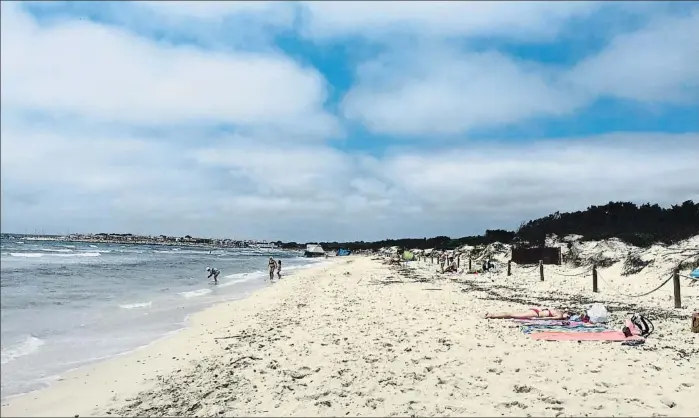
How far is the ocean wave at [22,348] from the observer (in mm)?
7996

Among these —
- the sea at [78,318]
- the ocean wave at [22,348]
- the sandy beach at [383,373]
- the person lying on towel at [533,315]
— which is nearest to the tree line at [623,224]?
the person lying on towel at [533,315]

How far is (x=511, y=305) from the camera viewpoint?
48.8ft

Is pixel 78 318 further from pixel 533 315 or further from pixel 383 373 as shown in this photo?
pixel 533 315

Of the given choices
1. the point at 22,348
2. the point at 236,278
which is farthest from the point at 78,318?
the point at 236,278

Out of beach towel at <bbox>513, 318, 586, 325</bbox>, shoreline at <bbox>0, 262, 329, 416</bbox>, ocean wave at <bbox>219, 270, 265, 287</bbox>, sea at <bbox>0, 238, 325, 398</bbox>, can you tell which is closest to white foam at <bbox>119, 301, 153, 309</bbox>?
sea at <bbox>0, 238, 325, 398</bbox>

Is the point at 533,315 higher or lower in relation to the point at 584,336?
higher

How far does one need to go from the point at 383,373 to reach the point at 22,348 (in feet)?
22.1

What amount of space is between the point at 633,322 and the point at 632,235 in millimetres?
27003

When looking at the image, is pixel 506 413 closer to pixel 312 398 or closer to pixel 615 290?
pixel 312 398

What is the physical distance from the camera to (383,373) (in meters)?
7.00

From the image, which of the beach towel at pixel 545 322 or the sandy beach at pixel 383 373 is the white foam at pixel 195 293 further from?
the beach towel at pixel 545 322

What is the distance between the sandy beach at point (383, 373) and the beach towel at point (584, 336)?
31 centimetres

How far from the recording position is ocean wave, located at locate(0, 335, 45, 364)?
26.2 ft

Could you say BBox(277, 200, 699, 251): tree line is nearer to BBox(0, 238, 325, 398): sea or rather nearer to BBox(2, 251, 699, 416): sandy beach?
BBox(2, 251, 699, 416): sandy beach
